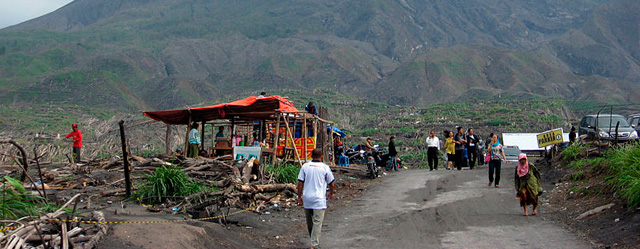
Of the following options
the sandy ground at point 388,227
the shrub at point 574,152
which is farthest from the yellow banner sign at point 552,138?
the sandy ground at point 388,227

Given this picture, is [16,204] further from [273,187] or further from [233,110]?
[233,110]

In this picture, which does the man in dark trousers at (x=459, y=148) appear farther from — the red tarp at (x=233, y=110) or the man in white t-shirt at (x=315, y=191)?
the man in white t-shirt at (x=315, y=191)

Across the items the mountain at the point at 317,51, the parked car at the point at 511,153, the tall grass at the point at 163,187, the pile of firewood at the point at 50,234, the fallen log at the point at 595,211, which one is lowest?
the parked car at the point at 511,153

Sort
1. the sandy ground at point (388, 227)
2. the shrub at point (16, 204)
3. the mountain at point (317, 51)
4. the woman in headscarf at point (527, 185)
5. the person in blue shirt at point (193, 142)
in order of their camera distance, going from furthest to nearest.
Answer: the mountain at point (317, 51)
the person in blue shirt at point (193, 142)
the woman in headscarf at point (527, 185)
the sandy ground at point (388, 227)
the shrub at point (16, 204)

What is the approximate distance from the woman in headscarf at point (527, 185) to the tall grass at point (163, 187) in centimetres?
750

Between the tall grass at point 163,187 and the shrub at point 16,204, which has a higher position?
the shrub at point 16,204

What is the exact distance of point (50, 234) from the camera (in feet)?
20.2

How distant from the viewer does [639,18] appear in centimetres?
12194

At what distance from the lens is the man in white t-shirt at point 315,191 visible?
27.3ft

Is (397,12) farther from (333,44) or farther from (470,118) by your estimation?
(470,118)

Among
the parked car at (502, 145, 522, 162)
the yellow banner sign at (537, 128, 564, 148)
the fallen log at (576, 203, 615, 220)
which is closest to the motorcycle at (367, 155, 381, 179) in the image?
the yellow banner sign at (537, 128, 564, 148)

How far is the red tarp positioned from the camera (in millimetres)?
16297

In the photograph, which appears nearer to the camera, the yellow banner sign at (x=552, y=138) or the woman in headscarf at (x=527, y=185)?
the woman in headscarf at (x=527, y=185)

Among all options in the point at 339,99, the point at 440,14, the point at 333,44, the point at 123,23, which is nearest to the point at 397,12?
the point at 440,14
